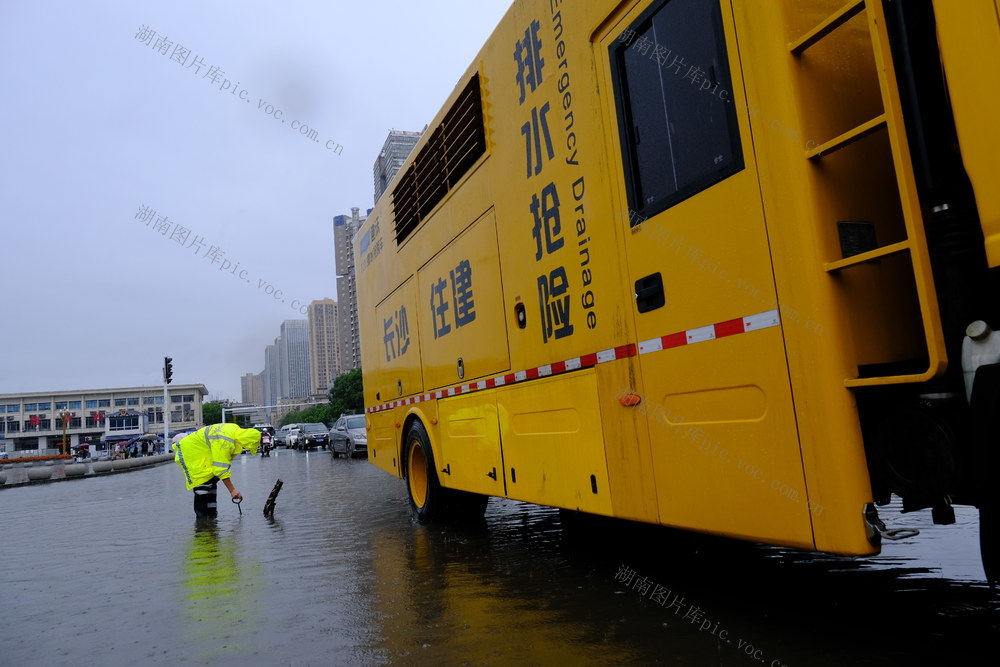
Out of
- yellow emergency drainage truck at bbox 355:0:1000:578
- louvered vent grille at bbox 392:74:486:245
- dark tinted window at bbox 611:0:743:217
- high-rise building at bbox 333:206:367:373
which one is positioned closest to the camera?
yellow emergency drainage truck at bbox 355:0:1000:578

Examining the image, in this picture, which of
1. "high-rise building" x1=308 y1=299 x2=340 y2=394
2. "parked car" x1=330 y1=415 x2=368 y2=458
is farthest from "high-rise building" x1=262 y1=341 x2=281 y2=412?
"parked car" x1=330 y1=415 x2=368 y2=458

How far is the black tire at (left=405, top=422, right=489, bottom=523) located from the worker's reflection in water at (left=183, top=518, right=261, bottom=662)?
5.93 feet

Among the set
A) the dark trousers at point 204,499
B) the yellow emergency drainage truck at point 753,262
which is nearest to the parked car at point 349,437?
the dark trousers at point 204,499

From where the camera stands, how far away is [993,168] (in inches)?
81.7

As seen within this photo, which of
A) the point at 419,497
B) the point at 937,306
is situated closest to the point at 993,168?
the point at 937,306

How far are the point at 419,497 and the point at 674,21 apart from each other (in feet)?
18.2

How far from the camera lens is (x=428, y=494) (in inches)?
271

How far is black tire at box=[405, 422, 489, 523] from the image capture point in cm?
677

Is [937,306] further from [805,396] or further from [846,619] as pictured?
[846,619]

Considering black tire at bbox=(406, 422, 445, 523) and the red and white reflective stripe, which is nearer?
the red and white reflective stripe

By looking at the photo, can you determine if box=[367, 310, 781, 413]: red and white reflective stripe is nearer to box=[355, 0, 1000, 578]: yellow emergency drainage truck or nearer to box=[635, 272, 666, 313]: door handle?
box=[355, 0, 1000, 578]: yellow emergency drainage truck

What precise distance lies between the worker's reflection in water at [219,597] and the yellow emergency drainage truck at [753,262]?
76.7 inches

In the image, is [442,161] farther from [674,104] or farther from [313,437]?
[313,437]

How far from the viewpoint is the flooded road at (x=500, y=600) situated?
10.3 ft
